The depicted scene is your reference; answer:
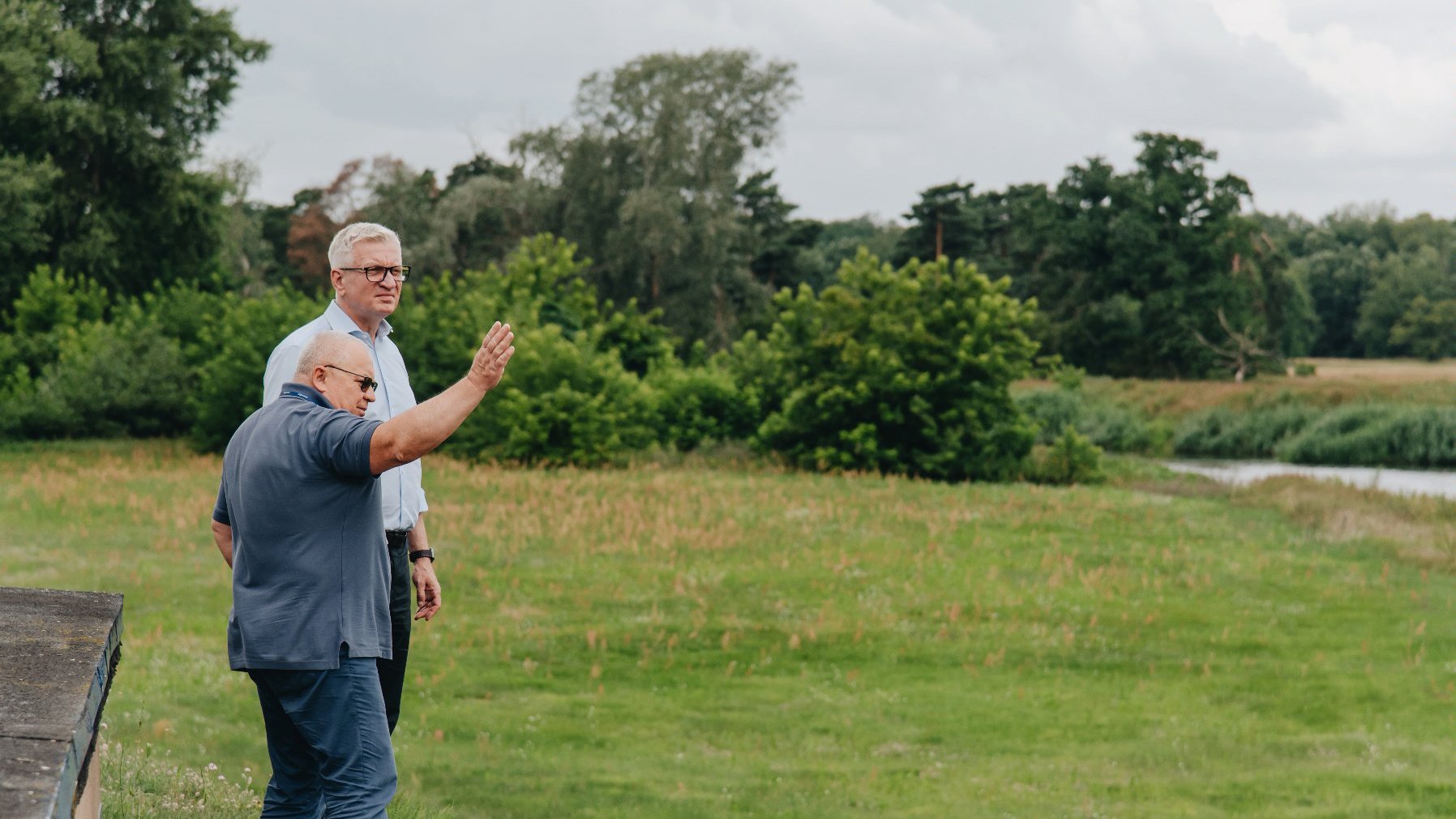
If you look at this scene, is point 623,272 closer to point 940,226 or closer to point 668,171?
point 668,171

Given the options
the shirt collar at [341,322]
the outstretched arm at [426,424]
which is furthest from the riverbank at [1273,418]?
the outstretched arm at [426,424]

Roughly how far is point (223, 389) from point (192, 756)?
2258 cm

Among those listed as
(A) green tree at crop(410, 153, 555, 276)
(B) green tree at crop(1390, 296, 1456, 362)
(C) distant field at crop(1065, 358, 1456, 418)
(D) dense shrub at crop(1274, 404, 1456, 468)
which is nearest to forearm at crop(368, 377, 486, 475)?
(D) dense shrub at crop(1274, 404, 1456, 468)

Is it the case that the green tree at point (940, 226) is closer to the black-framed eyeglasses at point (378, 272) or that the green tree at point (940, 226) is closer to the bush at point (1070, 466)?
the bush at point (1070, 466)

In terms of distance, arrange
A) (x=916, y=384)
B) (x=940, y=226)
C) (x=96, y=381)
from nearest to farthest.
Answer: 1. (x=916, y=384)
2. (x=96, y=381)
3. (x=940, y=226)

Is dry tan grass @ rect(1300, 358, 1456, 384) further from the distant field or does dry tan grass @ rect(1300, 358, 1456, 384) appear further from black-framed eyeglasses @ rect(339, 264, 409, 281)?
black-framed eyeglasses @ rect(339, 264, 409, 281)

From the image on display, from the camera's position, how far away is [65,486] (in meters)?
22.0

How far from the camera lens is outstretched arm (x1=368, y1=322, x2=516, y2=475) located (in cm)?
384

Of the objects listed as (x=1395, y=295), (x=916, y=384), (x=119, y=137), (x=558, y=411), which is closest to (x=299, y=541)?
(x=558, y=411)

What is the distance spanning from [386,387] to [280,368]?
0.47 m

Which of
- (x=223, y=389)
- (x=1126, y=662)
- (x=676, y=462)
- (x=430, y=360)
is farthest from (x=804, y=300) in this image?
(x=1126, y=662)

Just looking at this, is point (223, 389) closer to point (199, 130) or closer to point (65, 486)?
point (65, 486)

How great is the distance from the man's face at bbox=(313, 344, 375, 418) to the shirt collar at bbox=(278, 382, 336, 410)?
0.04 ft

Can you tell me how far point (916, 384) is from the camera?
2827cm
